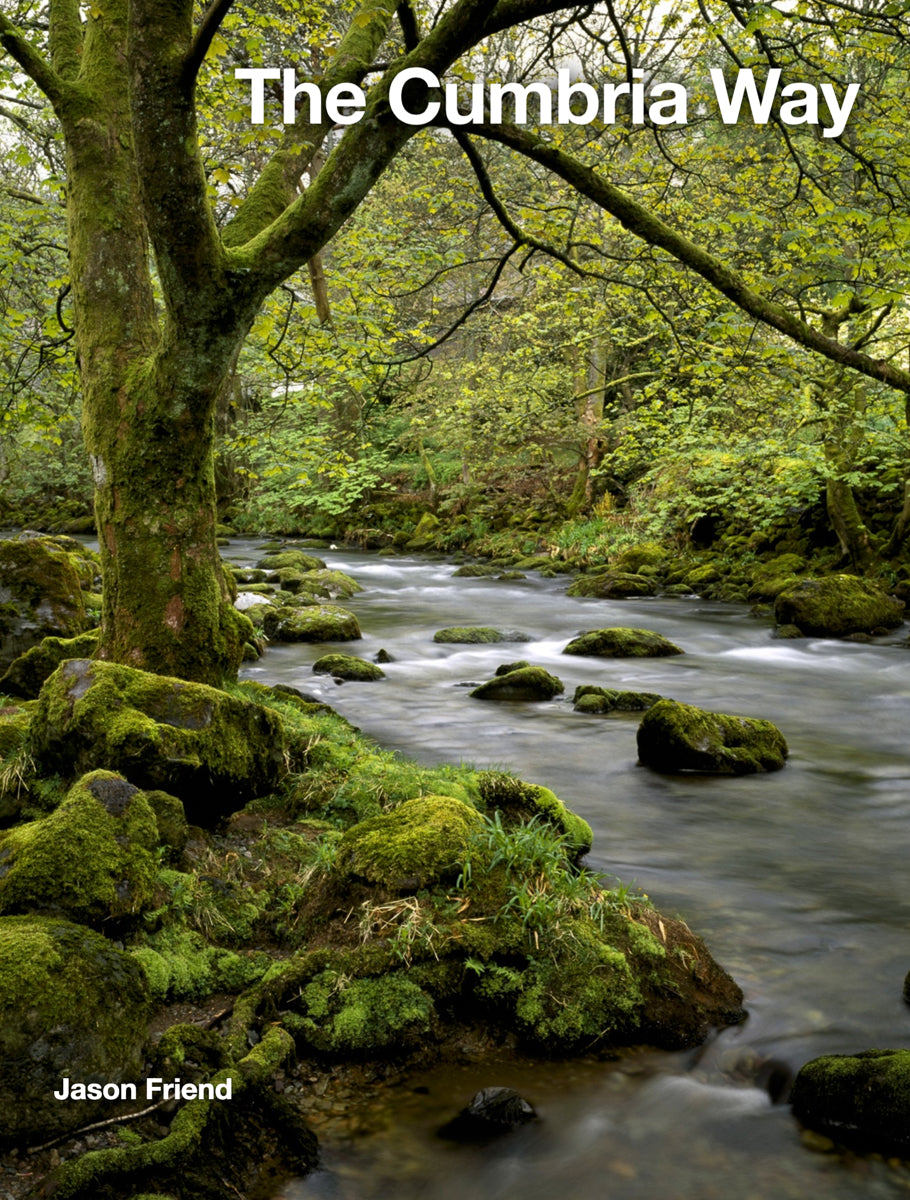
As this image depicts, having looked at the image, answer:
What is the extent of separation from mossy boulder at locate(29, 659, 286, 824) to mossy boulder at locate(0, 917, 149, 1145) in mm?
1457

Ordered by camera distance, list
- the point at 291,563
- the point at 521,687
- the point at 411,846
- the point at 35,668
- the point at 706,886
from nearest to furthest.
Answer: the point at 411,846 → the point at 706,886 → the point at 35,668 → the point at 521,687 → the point at 291,563

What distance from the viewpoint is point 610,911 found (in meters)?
4.41

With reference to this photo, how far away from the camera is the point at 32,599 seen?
869cm

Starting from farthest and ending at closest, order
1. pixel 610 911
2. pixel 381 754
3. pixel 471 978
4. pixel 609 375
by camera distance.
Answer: pixel 609 375
pixel 381 754
pixel 610 911
pixel 471 978

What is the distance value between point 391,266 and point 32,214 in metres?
3.14

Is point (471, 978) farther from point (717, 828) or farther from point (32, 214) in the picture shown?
point (32, 214)

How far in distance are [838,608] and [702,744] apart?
788 centimetres

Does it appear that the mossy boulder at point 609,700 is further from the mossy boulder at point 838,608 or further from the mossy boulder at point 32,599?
the mossy boulder at point 838,608

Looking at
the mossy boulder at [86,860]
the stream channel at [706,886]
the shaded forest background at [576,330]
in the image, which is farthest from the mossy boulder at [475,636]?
the mossy boulder at [86,860]

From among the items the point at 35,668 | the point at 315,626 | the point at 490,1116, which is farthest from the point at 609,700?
the point at 490,1116

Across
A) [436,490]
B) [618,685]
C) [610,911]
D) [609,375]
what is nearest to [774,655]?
[618,685]

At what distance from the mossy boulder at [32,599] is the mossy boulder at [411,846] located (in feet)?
17.4

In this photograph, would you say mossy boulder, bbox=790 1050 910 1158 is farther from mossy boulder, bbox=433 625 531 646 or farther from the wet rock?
mossy boulder, bbox=433 625 531 646

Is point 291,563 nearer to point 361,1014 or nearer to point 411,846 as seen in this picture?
point 411,846
